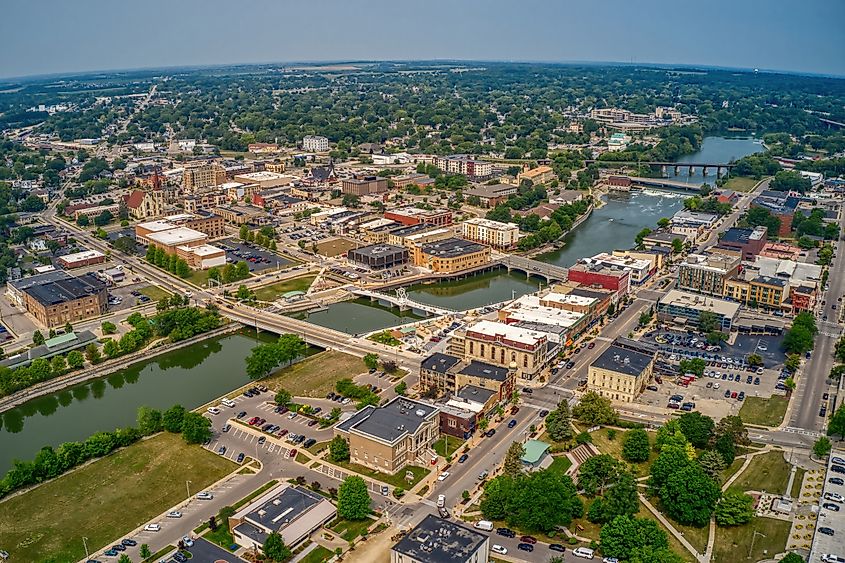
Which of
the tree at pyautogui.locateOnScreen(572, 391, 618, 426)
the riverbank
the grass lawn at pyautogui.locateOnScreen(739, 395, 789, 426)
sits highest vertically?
the tree at pyautogui.locateOnScreen(572, 391, 618, 426)

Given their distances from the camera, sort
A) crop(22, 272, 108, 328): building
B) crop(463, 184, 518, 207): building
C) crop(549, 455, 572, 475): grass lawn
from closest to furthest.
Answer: crop(549, 455, 572, 475): grass lawn → crop(22, 272, 108, 328): building → crop(463, 184, 518, 207): building

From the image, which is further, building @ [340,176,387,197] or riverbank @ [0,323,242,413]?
building @ [340,176,387,197]

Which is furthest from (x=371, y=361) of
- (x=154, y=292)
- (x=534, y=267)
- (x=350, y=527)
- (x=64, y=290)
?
(x=64, y=290)

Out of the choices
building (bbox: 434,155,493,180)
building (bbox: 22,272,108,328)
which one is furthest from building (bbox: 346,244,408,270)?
building (bbox: 434,155,493,180)

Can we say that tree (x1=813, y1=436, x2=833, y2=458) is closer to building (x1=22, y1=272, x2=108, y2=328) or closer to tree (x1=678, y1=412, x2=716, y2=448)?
tree (x1=678, y1=412, x2=716, y2=448)

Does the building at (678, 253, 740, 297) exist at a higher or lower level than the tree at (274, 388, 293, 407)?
higher

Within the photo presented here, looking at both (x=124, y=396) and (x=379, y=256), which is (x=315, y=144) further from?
(x=124, y=396)

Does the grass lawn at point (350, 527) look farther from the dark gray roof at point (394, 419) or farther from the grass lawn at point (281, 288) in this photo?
the grass lawn at point (281, 288)

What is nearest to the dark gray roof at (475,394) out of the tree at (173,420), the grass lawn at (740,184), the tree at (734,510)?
the tree at (734,510)

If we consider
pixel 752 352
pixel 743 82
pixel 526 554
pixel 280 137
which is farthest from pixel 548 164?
pixel 743 82
